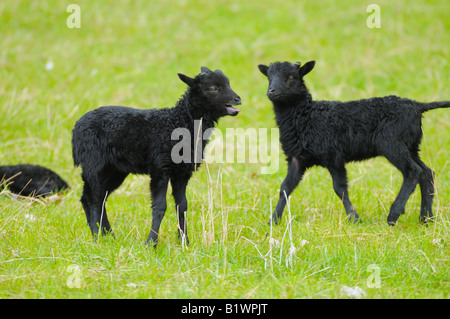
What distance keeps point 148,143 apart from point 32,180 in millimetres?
2272

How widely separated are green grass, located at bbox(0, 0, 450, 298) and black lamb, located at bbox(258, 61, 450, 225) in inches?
9.4

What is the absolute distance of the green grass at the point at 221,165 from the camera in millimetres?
3895

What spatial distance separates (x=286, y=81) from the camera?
579 centimetres

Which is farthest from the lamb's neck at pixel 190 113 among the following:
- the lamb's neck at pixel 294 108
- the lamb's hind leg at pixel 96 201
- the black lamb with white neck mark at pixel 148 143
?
the lamb's neck at pixel 294 108

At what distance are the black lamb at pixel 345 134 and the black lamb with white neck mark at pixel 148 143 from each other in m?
0.89

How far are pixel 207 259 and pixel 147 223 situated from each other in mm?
1349

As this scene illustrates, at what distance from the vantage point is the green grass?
389 cm

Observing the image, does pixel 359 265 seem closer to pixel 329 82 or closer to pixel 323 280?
pixel 323 280

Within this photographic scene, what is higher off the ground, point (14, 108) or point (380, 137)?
point (14, 108)

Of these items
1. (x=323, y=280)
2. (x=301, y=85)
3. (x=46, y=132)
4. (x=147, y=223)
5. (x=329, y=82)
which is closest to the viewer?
(x=323, y=280)

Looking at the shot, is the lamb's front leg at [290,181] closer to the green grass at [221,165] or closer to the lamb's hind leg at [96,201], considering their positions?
the green grass at [221,165]

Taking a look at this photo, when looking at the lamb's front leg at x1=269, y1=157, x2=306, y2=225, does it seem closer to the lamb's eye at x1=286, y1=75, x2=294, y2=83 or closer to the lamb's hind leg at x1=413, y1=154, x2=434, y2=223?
the lamb's eye at x1=286, y1=75, x2=294, y2=83

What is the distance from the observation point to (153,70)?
11047 millimetres

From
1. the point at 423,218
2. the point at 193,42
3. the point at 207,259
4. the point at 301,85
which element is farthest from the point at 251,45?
the point at 207,259
